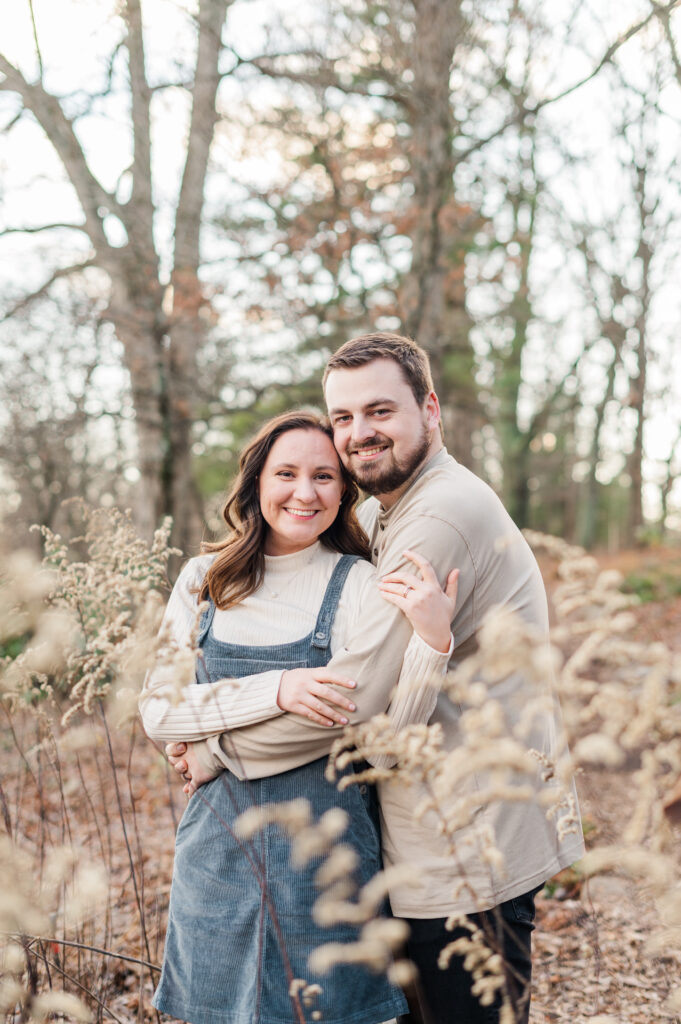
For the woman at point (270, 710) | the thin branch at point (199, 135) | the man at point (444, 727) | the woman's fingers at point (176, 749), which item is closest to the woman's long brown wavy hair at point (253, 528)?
the woman at point (270, 710)

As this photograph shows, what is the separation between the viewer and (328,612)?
2.46 metres

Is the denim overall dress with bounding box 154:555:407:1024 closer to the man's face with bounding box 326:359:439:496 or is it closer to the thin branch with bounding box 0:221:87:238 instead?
the man's face with bounding box 326:359:439:496

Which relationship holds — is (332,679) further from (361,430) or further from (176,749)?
(361,430)

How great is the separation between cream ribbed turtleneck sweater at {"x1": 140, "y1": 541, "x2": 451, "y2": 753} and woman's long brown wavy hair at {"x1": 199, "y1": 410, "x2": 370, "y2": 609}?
52 mm

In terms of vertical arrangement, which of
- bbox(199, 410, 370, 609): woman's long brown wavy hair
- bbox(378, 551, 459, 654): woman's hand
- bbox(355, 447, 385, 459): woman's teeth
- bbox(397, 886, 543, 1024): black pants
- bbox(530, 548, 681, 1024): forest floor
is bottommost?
bbox(530, 548, 681, 1024): forest floor

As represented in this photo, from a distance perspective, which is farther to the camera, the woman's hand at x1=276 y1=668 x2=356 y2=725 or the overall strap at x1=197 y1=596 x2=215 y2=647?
the overall strap at x1=197 y1=596 x2=215 y2=647

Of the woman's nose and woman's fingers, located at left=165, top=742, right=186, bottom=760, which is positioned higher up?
the woman's nose

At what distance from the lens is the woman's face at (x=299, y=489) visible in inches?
104

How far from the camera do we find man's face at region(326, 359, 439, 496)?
260 centimetres

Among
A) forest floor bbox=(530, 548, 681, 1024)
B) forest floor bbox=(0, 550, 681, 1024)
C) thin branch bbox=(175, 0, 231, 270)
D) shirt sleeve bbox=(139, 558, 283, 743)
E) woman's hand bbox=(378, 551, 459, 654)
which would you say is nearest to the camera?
woman's hand bbox=(378, 551, 459, 654)

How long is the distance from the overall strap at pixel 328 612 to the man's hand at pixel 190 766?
0.49 metres

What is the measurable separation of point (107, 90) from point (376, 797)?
24.0ft

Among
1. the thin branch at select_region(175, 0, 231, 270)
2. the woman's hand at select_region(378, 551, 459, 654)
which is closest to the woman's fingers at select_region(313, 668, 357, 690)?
the woman's hand at select_region(378, 551, 459, 654)

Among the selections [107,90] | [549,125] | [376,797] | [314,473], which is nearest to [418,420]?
[314,473]
